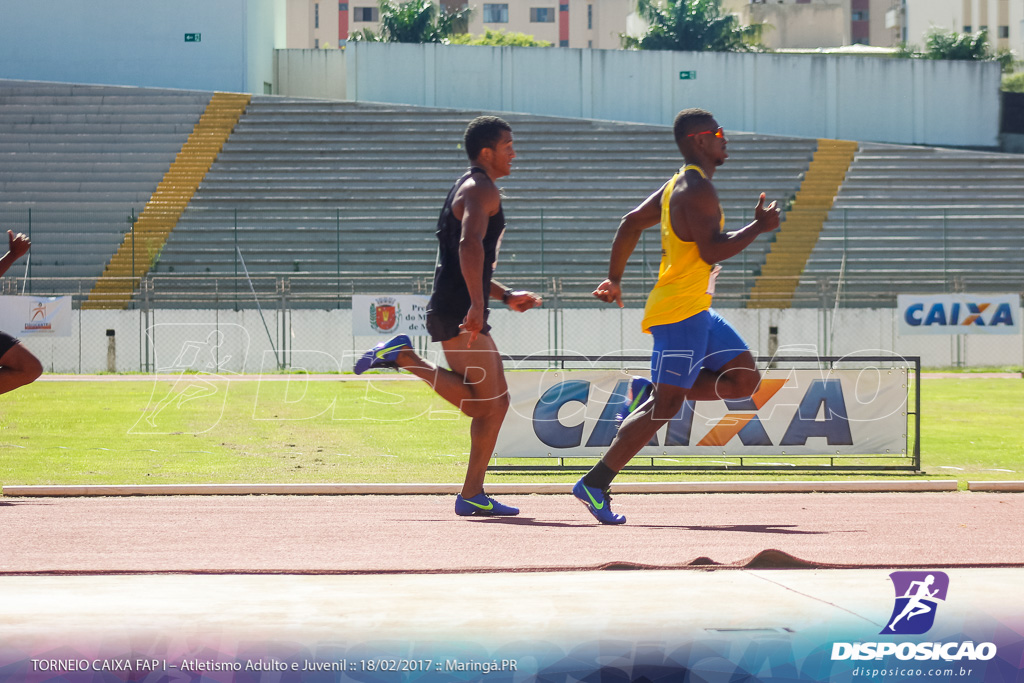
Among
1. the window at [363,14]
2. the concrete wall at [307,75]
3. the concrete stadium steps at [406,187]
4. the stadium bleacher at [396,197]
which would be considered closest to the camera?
the stadium bleacher at [396,197]

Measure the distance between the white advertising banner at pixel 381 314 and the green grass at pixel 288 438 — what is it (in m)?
6.19

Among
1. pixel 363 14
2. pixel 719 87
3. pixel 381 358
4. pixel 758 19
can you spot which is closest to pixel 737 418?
pixel 381 358

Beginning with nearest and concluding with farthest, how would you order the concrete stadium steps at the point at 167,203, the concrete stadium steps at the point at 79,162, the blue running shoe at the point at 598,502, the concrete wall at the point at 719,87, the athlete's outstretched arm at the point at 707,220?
the athlete's outstretched arm at the point at 707,220 < the blue running shoe at the point at 598,502 < the concrete stadium steps at the point at 167,203 < the concrete stadium steps at the point at 79,162 < the concrete wall at the point at 719,87

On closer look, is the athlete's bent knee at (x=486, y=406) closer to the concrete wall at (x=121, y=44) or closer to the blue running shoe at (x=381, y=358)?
the blue running shoe at (x=381, y=358)

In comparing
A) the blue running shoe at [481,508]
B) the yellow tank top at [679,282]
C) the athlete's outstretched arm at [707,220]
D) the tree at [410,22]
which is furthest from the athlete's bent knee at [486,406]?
the tree at [410,22]

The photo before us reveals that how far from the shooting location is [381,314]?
25.0m

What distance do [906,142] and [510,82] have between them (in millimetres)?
13502

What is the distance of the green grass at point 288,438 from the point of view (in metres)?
8.59

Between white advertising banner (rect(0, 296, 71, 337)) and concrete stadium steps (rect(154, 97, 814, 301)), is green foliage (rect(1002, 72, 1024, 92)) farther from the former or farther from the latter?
white advertising banner (rect(0, 296, 71, 337))

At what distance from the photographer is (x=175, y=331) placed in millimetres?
25812

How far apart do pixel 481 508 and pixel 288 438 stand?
18.6ft

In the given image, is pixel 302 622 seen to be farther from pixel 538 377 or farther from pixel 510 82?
pixel 510 82

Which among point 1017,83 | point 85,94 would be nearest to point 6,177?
point 85,94

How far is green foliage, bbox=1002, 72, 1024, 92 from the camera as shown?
55125 mm
